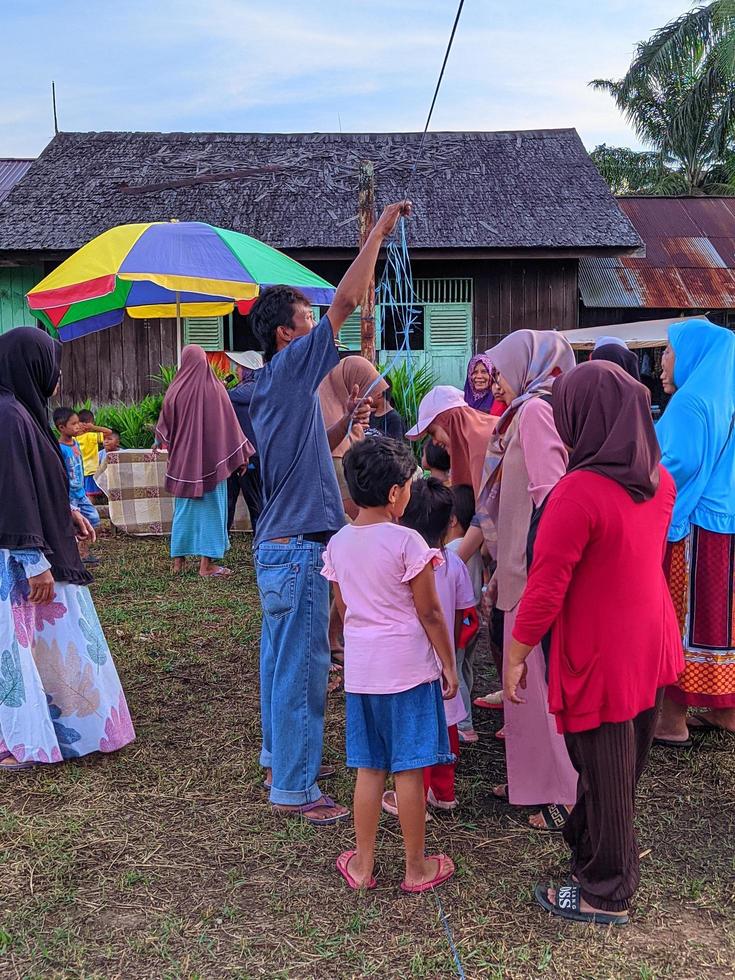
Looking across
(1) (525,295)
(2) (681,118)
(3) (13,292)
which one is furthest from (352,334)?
(2) (681,118)

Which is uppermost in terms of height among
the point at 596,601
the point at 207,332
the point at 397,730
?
the point at 207,332

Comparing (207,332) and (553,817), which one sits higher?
(207,332)

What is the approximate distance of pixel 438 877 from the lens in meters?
2.74

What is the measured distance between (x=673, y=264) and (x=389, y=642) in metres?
13.2

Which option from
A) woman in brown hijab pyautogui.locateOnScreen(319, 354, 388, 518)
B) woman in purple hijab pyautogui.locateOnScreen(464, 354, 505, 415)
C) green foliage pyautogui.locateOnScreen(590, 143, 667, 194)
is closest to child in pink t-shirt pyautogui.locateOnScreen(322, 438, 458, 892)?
woman in brown hijab pyautogui.locateOnScreen(319, 354, 388, 518)

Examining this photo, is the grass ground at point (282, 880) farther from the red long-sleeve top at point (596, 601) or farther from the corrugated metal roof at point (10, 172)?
the corrugated metal roof at point (10, 172)

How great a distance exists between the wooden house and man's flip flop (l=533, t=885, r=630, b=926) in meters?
9.98

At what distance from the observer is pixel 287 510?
10.2 ft

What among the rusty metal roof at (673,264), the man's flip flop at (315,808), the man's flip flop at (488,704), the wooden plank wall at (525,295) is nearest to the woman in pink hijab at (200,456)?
the man's flip flop at (488,704)

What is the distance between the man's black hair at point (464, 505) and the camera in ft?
12.3

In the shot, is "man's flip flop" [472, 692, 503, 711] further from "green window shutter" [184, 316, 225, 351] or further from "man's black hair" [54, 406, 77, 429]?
"green window shutter" [184, 316, 225, 351]

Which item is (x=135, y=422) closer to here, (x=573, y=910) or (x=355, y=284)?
(x=355, y=284)

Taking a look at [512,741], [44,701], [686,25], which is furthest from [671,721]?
[686,25]

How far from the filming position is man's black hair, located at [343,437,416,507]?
A: 256cm
